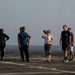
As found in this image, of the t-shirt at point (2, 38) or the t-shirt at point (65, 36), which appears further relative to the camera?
the t-shirt at point (2, 38)

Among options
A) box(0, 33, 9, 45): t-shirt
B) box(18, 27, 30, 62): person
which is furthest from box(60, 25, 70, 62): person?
box(0, 33, 9, 45): t-shirt

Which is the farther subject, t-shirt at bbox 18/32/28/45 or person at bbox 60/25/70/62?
t-shirt at bbox 18/32/28/45

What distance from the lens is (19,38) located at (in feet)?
66.1

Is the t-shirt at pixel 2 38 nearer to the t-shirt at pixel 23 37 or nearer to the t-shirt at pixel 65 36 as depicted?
the t-shirt at pixel 23 37

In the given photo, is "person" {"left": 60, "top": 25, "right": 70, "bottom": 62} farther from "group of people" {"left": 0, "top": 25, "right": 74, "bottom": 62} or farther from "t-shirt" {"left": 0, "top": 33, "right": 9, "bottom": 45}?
"t-shirt" {"left": 0, "top": 33, "right": 9, "bottom": 45}

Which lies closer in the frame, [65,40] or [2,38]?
[65,40]

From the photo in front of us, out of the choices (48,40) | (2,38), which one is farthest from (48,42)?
(2,38)

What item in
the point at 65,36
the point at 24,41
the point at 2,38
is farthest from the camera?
the point at 2,38

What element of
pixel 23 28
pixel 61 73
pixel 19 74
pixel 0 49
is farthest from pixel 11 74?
pixel 0 49

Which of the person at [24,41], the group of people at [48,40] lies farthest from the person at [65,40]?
the person at [24,41]

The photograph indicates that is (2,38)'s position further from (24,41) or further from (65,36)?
(65,36)

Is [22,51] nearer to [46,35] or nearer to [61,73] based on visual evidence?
[46,35]

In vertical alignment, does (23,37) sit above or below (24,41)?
above

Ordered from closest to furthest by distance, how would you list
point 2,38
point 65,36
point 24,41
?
point 65,36 < point 24,41 < point 2,38
